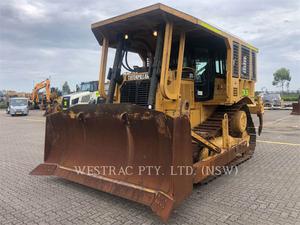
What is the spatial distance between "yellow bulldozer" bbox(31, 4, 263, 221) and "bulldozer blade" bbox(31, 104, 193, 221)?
0.01m

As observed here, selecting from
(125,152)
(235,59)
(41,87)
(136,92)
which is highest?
(41,87)

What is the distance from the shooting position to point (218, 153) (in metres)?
4.98

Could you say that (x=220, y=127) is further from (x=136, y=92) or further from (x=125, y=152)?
(x=125, y=152)

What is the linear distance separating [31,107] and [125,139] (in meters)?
34.6

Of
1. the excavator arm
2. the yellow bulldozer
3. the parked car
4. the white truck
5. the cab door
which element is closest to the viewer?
the yellow bulldozer

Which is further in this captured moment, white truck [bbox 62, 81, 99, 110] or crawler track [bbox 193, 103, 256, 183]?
white truck [bbox 62, 81, 99, 110]

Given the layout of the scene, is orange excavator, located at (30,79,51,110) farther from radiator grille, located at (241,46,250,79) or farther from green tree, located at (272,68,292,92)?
green tree, located at (272,68,292,92)

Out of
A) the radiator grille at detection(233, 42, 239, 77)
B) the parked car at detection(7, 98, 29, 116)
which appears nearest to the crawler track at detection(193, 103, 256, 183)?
the radiator grille at detection(233, 42, 239, 77)

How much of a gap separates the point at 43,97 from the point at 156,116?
32.4 meters

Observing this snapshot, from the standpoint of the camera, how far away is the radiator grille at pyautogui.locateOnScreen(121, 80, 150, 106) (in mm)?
4777

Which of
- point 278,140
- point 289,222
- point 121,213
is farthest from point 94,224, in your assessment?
point 278,140

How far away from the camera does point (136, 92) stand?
4914mm

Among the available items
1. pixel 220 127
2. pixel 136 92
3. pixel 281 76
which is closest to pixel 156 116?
pixel 136 92

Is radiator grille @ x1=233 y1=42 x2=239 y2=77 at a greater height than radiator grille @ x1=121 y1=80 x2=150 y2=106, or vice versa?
radiator grille @ x1=233 y1=42 x2=239 y2=77
